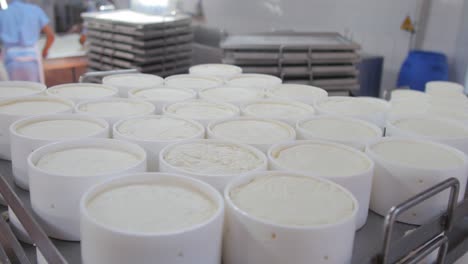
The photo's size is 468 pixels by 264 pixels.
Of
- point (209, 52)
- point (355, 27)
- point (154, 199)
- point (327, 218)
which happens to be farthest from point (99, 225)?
point (355, 27)

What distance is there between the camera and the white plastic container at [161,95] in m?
1.95

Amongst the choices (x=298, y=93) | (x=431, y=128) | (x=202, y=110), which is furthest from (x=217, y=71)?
(x=431, y=128)

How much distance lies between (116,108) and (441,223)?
4.29 feet

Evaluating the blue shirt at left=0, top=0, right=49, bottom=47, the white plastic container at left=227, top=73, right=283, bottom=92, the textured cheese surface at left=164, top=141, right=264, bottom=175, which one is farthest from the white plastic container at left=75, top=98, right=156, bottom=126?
the blue shirt at left=0, top=0, right=49, bottom=47

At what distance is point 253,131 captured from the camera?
1.67 metres

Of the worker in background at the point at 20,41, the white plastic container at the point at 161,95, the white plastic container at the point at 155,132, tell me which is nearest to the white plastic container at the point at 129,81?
the white plastic container at the point at 161,95

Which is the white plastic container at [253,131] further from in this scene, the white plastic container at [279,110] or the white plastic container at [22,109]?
the white plastic container at [22,109]

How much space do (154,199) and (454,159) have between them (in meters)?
1.01

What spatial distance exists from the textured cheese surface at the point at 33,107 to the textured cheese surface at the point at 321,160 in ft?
3.10

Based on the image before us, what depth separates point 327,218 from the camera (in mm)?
1074

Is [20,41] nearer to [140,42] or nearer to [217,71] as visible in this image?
[140,42]

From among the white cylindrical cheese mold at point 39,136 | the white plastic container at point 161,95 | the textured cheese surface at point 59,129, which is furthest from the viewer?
the white plastic container at point 161,95

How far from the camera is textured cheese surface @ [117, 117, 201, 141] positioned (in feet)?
5.07

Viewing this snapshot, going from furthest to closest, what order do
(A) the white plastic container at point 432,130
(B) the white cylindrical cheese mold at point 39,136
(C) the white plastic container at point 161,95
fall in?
(C) the white plastic container at point 161,95, (A) the white plastic container at point 432,130, (B) the white cylindrical cheese mold at point 39,136
